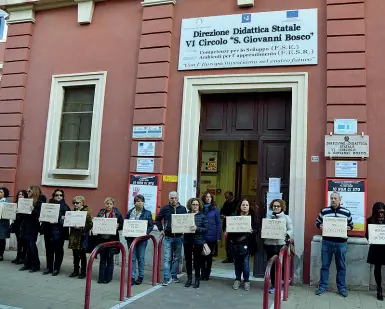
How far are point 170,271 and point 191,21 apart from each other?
5535 millimetres

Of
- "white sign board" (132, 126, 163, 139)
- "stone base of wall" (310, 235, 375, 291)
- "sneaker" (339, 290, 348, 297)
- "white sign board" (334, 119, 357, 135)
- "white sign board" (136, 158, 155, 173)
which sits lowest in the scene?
"sneaker" (339, 290, 348, 297)

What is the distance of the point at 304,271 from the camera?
755 cm

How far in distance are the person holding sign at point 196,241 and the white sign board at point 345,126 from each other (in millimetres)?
3070

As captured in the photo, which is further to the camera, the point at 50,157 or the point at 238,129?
the point at 50,157

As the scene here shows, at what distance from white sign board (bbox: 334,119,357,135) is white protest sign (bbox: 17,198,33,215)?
246 inches

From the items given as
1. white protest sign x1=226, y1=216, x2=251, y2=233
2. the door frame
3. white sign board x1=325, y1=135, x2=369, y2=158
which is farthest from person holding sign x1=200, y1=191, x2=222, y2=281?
white sign board x1=325, y1=135, x2=369, y2=158

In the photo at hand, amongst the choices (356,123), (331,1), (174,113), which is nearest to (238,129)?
(174,113)

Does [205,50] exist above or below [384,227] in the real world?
above

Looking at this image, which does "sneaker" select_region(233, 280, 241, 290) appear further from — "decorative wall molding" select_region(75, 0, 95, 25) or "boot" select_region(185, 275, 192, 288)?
"decorative wall molding" select_region(75, 0, 95, 25)

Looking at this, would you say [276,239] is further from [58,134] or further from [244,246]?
[58,134]

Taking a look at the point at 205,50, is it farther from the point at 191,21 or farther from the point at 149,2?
the point at 149,2

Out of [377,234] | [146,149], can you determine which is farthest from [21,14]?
[377,234]

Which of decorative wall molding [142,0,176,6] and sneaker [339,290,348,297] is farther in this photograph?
decorative wall molding [142,0,176,6]

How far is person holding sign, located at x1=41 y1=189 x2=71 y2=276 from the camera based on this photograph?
7645mm
